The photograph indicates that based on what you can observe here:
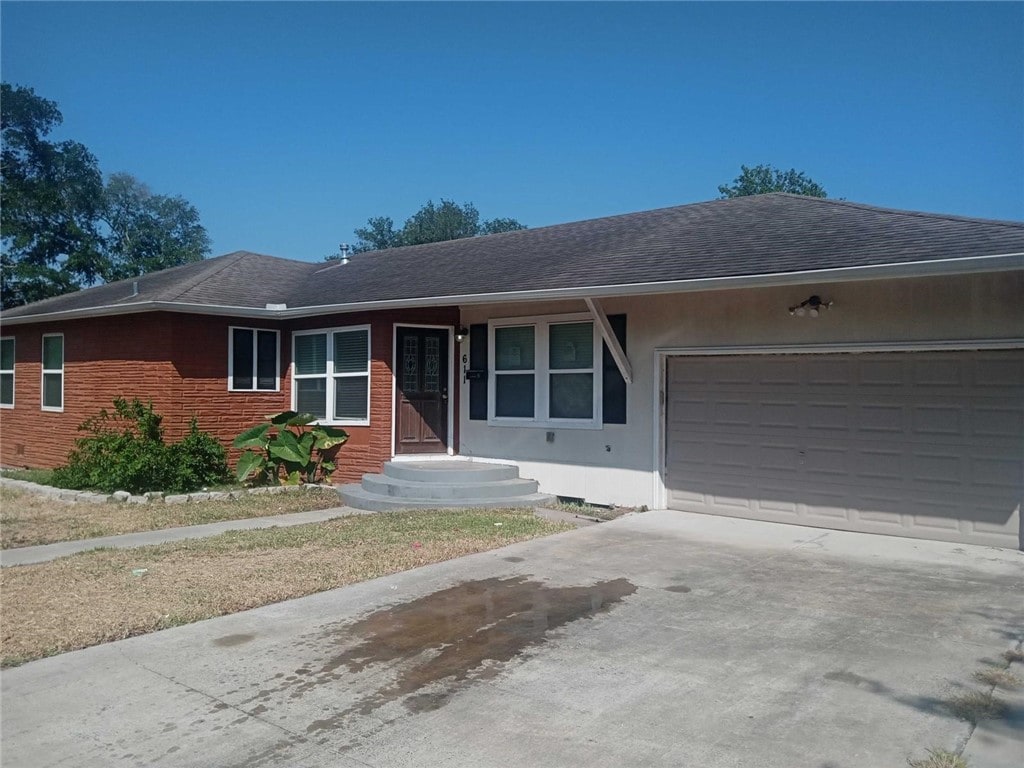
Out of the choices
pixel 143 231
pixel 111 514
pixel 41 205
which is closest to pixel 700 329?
pixel 111 514

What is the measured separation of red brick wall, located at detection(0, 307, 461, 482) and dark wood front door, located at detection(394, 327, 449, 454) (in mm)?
179

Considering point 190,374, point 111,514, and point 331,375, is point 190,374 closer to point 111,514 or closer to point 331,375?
point 331,375

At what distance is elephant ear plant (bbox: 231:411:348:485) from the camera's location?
1370 centimetres

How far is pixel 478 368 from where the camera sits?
13.5m

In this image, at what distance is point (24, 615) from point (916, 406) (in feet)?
28.7

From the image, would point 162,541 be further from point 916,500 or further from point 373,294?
point 916,500

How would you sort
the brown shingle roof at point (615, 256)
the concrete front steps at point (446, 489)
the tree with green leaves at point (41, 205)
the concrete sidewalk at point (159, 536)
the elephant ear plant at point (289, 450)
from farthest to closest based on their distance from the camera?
the tree with green leaves at point (41, 205), the elephant ear plant at point (289, 450), the concrete front steps at point (446, 489), the concrete sidewalk at point (159, 536), the brown shingle roof at point (615, 256)

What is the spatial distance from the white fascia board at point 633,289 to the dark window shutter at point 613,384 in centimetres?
117

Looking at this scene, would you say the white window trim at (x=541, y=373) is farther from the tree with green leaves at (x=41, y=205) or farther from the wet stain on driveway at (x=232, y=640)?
the tree with green leaves at (x=41, y=205)

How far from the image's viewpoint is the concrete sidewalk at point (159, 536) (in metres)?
8.95

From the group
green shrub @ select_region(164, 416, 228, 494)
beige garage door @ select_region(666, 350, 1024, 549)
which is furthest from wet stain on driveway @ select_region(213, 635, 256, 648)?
green shrub @ select_region(164, 416, 228, 494)

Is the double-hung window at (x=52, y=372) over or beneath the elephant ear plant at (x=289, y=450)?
over

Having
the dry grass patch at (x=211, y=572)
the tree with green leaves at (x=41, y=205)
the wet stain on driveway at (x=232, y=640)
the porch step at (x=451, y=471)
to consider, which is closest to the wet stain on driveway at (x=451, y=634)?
the wet stain on driveway at (x=232, y=640)

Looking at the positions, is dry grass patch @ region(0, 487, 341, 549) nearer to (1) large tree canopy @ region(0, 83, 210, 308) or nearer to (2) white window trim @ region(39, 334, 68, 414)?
(2) white window trim @ region(39, 334, 68, 414)
